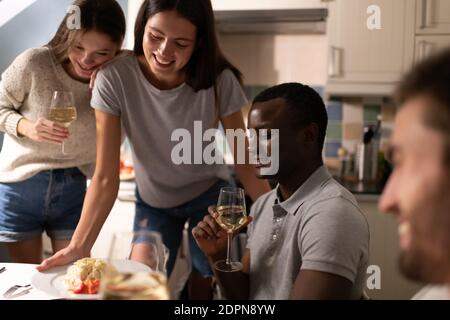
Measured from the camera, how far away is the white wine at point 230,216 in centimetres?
84

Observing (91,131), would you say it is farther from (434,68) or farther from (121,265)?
(434,68)

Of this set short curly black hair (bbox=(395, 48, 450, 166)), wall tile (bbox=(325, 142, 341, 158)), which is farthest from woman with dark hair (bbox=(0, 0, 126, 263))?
wall tile (bbox=(325, 142, 341, 158))

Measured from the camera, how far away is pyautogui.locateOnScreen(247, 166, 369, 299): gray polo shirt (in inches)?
29.0

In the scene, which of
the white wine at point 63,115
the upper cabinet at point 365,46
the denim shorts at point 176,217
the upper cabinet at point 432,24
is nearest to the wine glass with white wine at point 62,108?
the white wine at point 63,115

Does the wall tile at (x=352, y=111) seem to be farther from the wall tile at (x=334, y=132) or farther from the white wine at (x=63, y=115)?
the white wine at (x=63, y=115)

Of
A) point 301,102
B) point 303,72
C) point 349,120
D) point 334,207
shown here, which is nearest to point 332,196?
point 334,207

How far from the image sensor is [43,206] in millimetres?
1093

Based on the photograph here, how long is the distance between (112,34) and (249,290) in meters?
0.53

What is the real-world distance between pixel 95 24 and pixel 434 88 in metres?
0.70

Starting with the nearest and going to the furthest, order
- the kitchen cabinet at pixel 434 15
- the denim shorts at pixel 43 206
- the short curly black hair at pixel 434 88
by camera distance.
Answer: the short curly black hair at pixel 434 88
the denim shorts at pixel 43 206
the kitchen cabinet at pixel 434 15

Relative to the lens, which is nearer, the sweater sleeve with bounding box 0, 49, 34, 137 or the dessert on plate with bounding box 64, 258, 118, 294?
the dessert on plate with bounding box 64, 258, 118, 294

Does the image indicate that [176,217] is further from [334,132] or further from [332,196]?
[334,132]

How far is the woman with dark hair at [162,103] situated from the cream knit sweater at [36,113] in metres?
0.06

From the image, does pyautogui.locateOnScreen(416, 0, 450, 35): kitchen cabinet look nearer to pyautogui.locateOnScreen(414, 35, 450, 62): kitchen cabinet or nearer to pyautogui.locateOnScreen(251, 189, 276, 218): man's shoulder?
pyautogui.locateOnScreen(414, 35, 450, 62): kitchen cabinet
